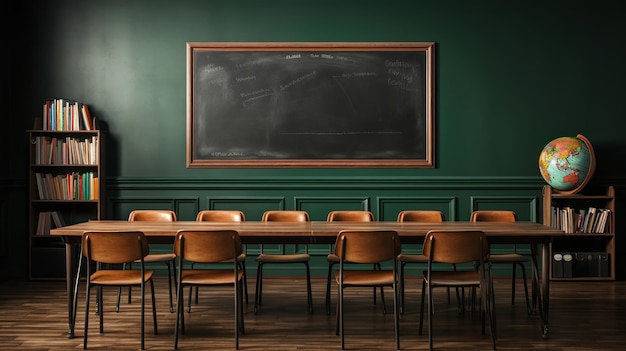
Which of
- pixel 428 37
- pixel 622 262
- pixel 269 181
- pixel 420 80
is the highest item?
pixel 428 37

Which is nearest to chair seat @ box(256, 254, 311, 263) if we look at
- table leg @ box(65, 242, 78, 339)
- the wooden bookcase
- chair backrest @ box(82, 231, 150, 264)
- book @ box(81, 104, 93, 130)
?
chair backrest @ box(82, 231, 150, 264)

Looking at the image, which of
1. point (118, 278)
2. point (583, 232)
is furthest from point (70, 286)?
point (583, 232)

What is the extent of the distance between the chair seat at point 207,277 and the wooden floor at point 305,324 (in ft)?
1.30

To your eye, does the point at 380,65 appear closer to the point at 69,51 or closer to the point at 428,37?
the point at 428,37

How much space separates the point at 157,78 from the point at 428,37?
2.95 metres

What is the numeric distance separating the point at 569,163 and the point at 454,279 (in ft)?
8.77

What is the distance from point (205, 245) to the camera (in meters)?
4.48

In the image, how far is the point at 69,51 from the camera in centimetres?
724

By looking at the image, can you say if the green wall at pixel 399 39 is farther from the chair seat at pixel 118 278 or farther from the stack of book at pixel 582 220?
the chair seat at pixel 118 278

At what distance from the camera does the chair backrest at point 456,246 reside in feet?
14.5

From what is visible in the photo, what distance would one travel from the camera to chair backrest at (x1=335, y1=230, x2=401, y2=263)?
448 cm

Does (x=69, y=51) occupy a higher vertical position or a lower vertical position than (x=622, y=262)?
higher

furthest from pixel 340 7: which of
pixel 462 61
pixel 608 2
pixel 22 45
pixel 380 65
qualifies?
pixel 22 45

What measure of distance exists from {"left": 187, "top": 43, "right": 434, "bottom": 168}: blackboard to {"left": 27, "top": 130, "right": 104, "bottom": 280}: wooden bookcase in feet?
3.33
